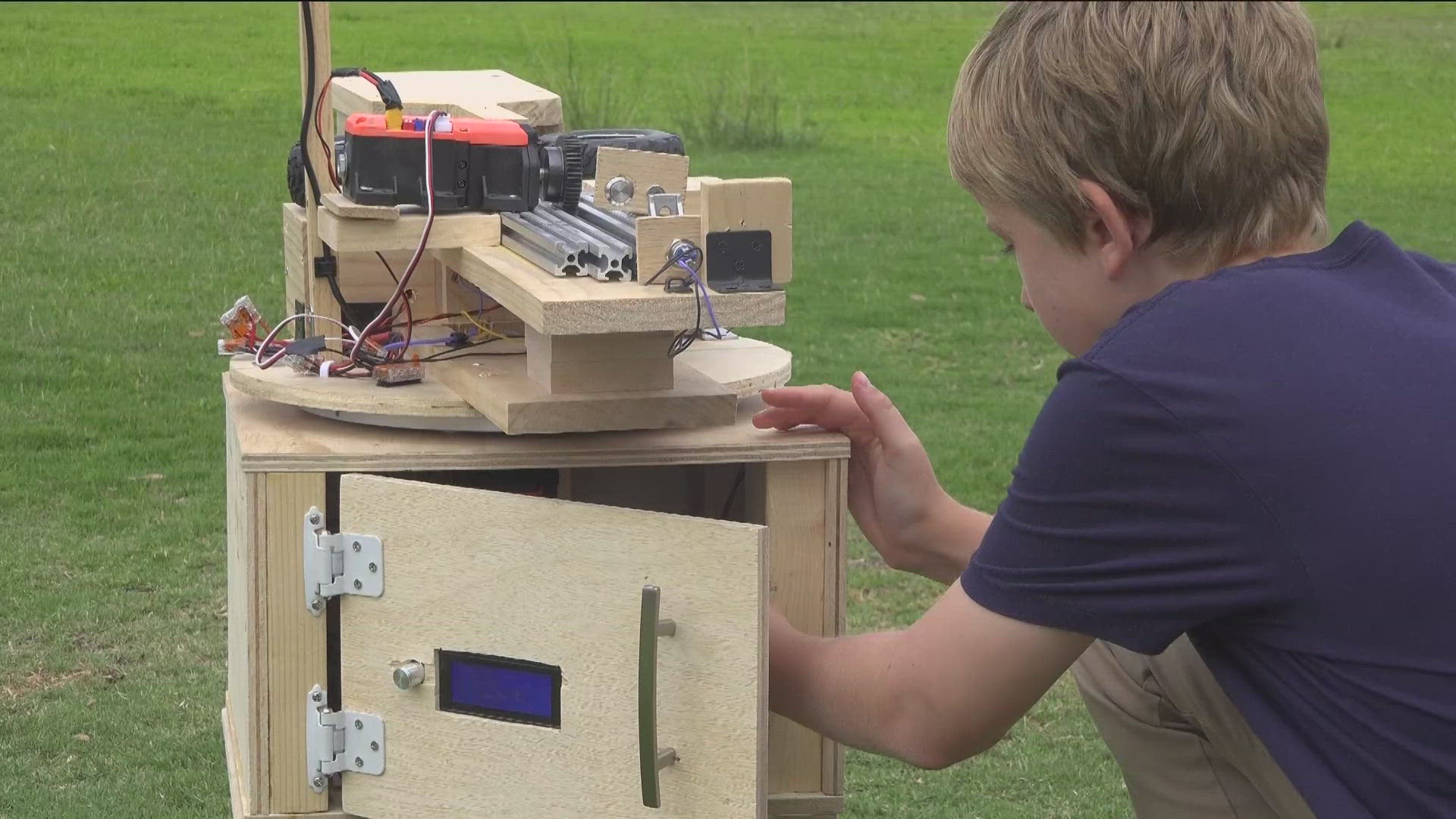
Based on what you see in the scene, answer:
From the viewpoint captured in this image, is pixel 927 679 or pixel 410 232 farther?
pixel 410 232

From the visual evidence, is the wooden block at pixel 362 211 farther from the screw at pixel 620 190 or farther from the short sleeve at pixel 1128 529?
the short sleeve at pixel 1128 529

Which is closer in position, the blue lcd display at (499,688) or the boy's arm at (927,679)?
the boy's arm at (927,679)

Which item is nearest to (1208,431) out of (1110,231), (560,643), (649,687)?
(1110,231)

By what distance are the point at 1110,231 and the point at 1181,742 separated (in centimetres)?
63

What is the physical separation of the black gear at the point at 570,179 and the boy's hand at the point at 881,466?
0.33m

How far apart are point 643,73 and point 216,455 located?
7.27m

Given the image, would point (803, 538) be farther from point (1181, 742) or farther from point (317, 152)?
point (317, 152)

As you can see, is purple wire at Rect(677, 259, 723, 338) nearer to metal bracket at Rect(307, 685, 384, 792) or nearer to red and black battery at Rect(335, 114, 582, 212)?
red and black battery at Rect(335, 114, 582, 212)

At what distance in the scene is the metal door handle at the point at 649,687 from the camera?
1676 mm

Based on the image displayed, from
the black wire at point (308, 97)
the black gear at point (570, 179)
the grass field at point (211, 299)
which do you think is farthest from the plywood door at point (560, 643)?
the grass field at point (211, 299)

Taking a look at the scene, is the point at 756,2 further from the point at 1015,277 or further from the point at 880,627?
the point at 880,627

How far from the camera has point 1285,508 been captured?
1.49 m

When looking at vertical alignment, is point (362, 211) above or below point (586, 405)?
above

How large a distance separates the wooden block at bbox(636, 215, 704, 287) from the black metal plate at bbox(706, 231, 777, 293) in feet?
0.06
